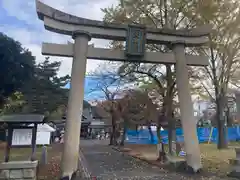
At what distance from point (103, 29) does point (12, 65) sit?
7.08 m

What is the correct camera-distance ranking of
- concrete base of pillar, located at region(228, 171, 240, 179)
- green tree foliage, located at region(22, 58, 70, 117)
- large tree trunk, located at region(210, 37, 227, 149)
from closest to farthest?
concrete base of pillar, located at region(228, 171, 240, 179)
large tree trunk, located at region(210, 37, 227, 149)
green tree foliage, located at region(22, 58, 70, 117)

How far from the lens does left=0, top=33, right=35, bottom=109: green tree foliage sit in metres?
13.1

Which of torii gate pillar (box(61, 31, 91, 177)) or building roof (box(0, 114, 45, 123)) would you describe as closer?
torii gate pillar (box(61, 31, 91, 177))

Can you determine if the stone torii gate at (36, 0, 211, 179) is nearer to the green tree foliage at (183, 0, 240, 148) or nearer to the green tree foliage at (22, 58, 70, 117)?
the green tree foliage at (183, 0, 240, 148)

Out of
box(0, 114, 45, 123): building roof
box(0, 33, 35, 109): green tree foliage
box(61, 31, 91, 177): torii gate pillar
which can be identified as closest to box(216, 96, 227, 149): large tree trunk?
box(61, 31, 91, 177): torii gate pillar

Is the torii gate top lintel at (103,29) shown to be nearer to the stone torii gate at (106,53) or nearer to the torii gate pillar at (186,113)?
the stone torii gate at (106,53)

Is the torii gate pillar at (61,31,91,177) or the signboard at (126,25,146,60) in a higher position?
the signboard at (126,25,146,60)

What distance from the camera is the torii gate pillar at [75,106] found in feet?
25.8

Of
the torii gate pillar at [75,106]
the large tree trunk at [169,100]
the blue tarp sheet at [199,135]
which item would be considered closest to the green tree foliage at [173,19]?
the large tree trunk at [169,100]

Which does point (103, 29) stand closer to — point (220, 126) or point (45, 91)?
point (220, 126)

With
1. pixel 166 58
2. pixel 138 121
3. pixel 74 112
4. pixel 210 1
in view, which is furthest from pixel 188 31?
pixel 138 121

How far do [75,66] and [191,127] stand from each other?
5194 mm

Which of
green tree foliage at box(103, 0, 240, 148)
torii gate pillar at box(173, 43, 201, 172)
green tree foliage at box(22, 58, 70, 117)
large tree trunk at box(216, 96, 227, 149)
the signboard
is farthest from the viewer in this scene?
green tree foliage at box(22, 58, 70, 117)

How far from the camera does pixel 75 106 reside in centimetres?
830
